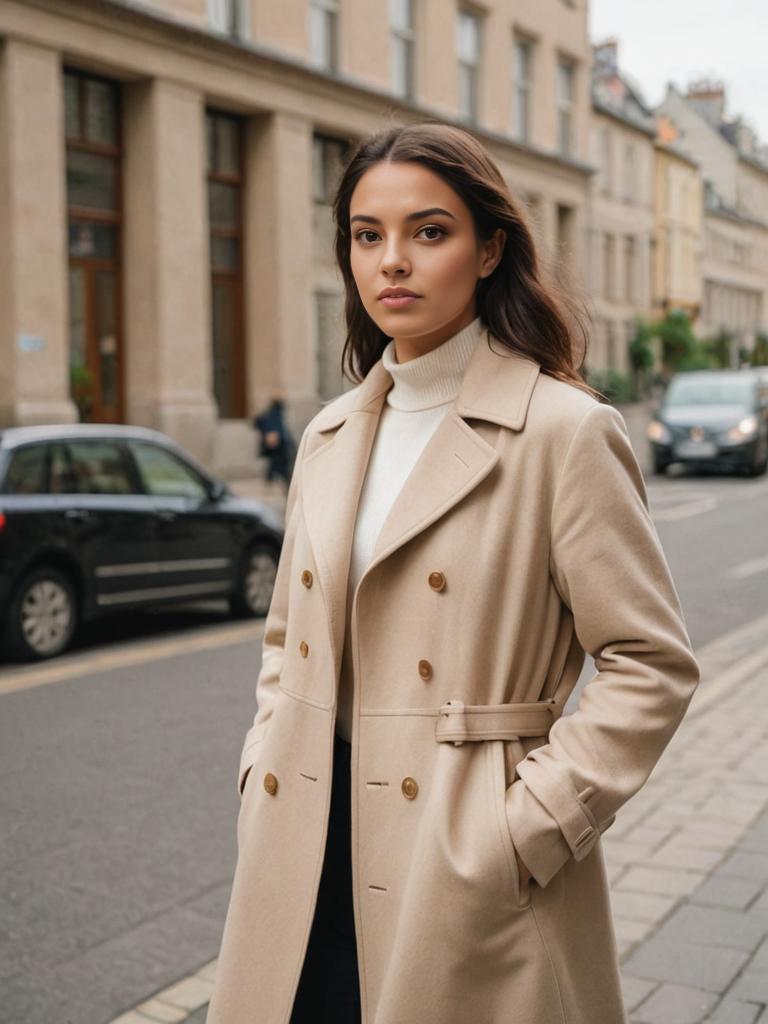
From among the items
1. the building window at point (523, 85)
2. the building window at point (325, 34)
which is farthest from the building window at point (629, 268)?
the building window at point (325, 34)

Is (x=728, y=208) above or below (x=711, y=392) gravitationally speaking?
above

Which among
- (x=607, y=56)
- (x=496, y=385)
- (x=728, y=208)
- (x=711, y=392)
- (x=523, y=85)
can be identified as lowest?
(x=711, y=392)

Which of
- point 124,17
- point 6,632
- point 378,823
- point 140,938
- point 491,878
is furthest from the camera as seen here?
point 124,17

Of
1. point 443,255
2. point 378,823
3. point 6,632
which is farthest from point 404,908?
point 6,632

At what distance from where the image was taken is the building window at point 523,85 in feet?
107

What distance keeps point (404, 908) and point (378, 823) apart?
13 cm

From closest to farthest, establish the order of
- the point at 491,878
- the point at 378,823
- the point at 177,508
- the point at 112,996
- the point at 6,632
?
the point at 491,878, the point at 378,823, the point at 112,996, the point at 6,632, the point at 177,508

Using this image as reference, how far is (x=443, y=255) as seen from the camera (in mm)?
2037

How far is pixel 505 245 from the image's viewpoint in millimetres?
2152

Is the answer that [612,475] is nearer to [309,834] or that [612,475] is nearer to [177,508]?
[309,834]

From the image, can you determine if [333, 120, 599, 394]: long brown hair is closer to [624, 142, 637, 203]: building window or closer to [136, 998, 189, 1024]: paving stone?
[136, 998, 189, 1024]: paving stone

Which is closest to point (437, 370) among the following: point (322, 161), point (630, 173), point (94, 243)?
point (94, 243)

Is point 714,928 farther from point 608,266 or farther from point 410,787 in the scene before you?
point 608,266

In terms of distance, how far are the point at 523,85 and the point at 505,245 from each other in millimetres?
32567
